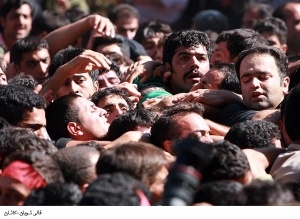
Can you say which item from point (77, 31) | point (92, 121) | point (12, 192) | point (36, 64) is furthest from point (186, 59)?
point (12, 192)

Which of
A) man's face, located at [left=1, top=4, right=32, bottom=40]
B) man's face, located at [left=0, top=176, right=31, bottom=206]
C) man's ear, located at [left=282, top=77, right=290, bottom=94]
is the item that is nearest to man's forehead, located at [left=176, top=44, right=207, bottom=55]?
man's ear, located at [left=282, top=77, right=290, bottom=94]

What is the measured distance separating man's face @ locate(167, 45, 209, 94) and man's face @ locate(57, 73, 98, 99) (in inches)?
23.7

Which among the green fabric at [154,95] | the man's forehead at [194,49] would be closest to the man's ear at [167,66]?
the man's forehead at [194,49]

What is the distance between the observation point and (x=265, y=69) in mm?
8047

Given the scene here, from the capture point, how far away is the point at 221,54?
30.8ft

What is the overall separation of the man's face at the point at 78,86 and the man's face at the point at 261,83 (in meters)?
1.37

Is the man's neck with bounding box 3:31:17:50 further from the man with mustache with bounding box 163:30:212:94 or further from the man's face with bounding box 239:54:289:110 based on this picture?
the man's face with bounding box 239:54:289:110

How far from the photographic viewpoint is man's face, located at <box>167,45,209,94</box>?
8.89 meters

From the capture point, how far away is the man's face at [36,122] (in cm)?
759

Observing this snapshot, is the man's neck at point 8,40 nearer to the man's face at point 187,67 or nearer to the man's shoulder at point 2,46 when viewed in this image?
the man's shoulder at point 2,46

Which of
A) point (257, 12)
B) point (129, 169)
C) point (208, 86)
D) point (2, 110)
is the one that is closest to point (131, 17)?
point (257, 12)

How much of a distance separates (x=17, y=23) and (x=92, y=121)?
3.81m

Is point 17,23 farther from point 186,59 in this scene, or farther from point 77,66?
point 77,66

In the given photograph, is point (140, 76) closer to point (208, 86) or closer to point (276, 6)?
point (208, 86)
